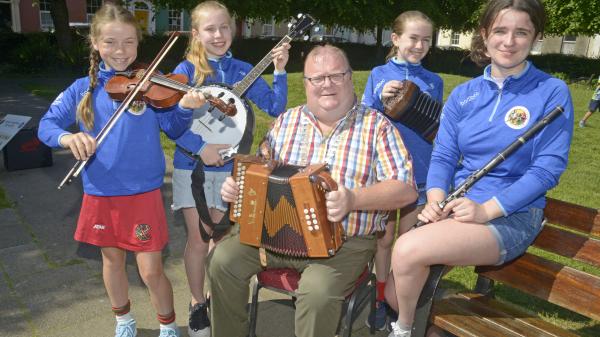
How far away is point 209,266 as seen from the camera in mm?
2867

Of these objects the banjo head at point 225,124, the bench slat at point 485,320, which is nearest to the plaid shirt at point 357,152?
the banjo head at point 225,124

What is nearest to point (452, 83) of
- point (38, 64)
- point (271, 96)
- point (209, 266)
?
point (271, 96)

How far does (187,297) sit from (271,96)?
1.63m

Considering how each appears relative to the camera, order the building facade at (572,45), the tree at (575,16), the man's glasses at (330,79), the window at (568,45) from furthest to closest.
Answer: the window at (568,45), the building facade at (572,45), the tree at (575,16), the man's glasses at (330,79)

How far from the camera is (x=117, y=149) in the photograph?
9.50 ft

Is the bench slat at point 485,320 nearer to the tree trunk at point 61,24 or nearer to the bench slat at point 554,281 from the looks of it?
the bench slat at point 554,281

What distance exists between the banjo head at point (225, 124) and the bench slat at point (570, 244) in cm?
177

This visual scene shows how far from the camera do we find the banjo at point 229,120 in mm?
3097

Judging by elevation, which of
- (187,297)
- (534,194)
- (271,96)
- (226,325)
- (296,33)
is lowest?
(187,297)

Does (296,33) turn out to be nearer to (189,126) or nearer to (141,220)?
(189,126)

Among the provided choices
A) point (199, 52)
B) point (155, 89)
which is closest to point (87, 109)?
point (155, 89)

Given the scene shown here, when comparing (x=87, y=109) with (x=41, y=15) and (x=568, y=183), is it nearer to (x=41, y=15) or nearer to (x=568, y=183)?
(x=568, y=183)

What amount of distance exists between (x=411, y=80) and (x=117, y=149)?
6.43 feet

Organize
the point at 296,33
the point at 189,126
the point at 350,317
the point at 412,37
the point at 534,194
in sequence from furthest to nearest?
1. the point at 296,33
2. the point at 412,37
3. the point at 189,126
4. the point at 350,317
5. the point at 534,194
